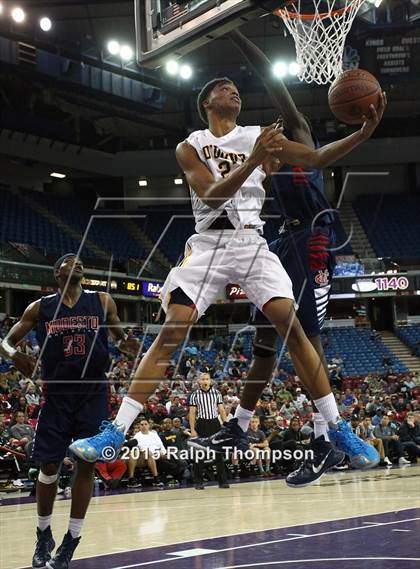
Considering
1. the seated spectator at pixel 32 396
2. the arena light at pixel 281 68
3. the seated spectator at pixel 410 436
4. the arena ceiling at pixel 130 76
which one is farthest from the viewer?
the arena light at pixel 281 68

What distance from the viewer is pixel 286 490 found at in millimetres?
11586

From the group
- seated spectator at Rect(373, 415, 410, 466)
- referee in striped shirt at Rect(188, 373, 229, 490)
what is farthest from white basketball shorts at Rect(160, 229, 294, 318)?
seated spectator at Rect(373, 415, 410, 466)

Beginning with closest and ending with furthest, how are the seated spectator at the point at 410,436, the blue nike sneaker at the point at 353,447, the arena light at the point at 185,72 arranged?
the blue nike sneaker at the point at 353,447, the seated spectator at the point at 410,436, the arena light at the point at 185,72

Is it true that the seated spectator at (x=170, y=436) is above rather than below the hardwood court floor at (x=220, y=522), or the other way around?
above

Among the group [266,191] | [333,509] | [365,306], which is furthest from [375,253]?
[266,191]

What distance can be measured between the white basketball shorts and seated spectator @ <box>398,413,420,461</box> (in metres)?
12.9

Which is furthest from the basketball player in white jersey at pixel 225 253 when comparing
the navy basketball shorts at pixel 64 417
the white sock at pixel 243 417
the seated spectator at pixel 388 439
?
the seated spectator at pixel 388 439

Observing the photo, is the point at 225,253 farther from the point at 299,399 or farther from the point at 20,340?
the point at 299,399

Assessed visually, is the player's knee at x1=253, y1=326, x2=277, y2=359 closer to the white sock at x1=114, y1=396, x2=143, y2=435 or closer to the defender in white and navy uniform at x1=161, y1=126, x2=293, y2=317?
the defender in white and navy uniform at x1=161, y1=126, x2=293, y2=317

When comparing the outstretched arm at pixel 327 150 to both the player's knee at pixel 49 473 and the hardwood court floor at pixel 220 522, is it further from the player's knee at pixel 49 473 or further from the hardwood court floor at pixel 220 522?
the hardwood court floor at pixel 220 522

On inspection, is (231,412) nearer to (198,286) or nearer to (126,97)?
(198,286)

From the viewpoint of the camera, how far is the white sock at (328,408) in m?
3.83

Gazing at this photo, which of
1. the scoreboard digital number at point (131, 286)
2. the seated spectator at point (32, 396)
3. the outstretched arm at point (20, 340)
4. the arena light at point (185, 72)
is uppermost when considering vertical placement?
the arena light at point (185, 72)

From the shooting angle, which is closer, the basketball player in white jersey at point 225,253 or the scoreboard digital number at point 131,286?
the basketball player in white jersey at point 225,253
